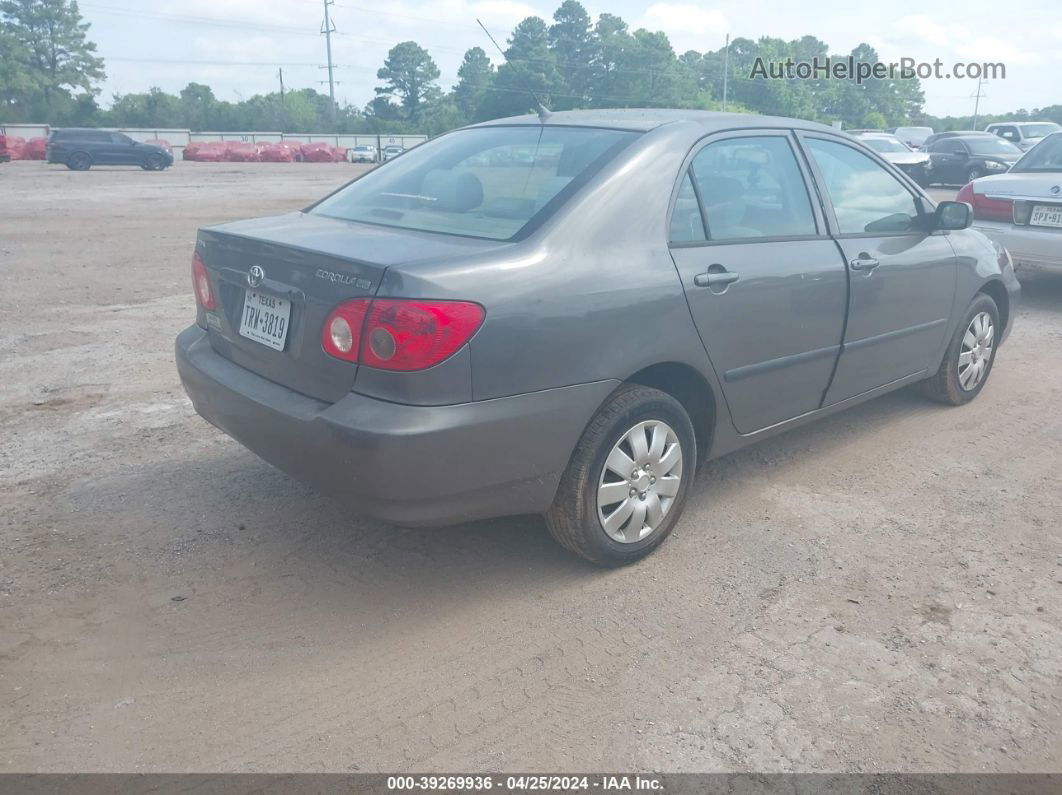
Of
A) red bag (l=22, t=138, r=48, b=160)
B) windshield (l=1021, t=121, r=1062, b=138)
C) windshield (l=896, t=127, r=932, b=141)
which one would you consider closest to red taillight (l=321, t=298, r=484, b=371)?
windshield (l=1021, t=121, r=1062, b=138)

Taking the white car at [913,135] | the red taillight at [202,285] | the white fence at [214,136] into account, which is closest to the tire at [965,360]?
the red taillight at [202,285]

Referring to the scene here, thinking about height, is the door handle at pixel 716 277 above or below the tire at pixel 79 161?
below

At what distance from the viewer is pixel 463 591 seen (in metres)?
3.25

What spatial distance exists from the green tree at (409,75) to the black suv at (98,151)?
62.2m

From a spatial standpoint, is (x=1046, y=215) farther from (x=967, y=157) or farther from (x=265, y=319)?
(x=967, y=157)

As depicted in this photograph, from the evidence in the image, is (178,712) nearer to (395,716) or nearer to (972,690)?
(395,716)

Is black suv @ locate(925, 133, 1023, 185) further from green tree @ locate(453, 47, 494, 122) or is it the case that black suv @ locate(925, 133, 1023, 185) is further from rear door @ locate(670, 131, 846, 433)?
green tree @ locate(453, 47, 494, 122)

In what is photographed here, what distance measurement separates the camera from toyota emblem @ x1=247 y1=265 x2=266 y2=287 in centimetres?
315

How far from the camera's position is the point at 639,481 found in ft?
10.9

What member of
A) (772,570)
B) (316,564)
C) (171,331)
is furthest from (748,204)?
(171,331)

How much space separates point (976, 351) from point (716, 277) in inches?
106

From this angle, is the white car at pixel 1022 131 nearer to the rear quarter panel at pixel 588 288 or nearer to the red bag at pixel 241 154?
the rear quarter panel at pixel 588 288

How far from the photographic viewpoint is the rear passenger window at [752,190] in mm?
3559

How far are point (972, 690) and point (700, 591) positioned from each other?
93cm
